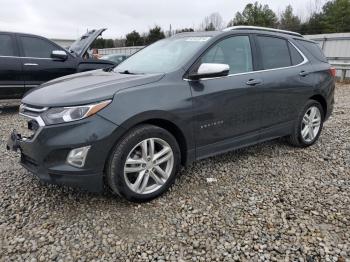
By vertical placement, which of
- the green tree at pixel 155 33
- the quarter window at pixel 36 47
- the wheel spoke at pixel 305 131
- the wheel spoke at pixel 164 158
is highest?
the green tree at pixel 155 33

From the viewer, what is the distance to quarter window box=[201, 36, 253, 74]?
3756 millimetres

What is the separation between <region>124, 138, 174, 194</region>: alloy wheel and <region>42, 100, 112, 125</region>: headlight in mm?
504

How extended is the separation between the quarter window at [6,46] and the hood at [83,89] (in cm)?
421

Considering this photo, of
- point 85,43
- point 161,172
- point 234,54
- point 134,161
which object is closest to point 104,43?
point 85,43

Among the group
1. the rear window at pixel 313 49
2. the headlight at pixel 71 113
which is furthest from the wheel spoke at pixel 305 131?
the headlight at pixel 71 113

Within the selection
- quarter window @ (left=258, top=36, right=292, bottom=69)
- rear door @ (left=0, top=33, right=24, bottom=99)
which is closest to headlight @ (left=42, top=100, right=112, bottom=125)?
quarter window @ (left=258, top=36, right=292, bottom=69)

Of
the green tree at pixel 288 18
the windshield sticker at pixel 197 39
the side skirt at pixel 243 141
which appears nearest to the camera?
the side skirt at pixel 243 141

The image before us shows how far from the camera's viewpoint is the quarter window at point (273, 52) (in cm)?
424

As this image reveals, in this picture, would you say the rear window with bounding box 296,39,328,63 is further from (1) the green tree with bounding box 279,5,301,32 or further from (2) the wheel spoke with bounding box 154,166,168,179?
(1) the green tree with bounding box 279,5,301,32

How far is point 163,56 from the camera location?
3.93 meters

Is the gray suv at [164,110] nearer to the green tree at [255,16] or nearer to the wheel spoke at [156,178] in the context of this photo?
the wheel spoke at [156,178]

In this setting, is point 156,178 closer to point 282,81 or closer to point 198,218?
point 198,218

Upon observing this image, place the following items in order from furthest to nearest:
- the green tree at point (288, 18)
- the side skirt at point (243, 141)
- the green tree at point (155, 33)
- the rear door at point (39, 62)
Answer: the green tree at point (288, 18) → the green tree at point (155, 33) → the rear door at point (39, 62) → the side skirt at point (243, 141)

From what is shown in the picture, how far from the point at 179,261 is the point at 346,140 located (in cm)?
400
